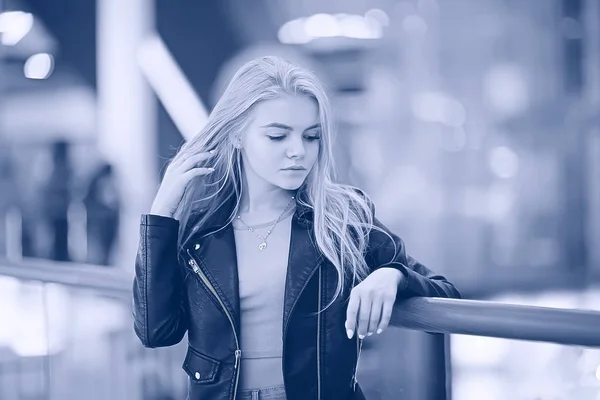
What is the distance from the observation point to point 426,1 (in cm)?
952

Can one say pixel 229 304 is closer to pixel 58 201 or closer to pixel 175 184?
Answer: pixel 175 184

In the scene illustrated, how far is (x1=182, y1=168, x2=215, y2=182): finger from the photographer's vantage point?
180 centimetres

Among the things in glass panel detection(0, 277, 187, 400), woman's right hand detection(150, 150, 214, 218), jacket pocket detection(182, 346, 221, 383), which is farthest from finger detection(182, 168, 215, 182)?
glass panel detection(0, 277, 187, 400)

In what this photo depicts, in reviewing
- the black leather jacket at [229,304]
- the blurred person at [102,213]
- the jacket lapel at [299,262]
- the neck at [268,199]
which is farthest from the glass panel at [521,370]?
the blurred person at [102,213]

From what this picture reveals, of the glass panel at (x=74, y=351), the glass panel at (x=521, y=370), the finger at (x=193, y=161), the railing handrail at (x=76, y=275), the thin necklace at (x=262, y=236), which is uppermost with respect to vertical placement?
the finger at (x=193, y=161)

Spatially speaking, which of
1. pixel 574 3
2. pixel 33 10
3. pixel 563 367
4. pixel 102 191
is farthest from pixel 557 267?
pixel 563 367

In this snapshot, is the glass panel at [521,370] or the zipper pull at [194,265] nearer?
the glass panel at [521,370]

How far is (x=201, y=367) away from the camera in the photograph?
1.70 m

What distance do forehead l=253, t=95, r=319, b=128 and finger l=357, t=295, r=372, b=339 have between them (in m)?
0.39

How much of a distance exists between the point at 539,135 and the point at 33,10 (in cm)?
669

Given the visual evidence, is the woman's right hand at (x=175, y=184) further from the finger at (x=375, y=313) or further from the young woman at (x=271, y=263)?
the finger at (x=375, y=313)

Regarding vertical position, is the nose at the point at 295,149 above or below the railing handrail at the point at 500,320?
above

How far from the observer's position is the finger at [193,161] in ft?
5.99

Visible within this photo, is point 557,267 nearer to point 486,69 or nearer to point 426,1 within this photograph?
point 486,69
